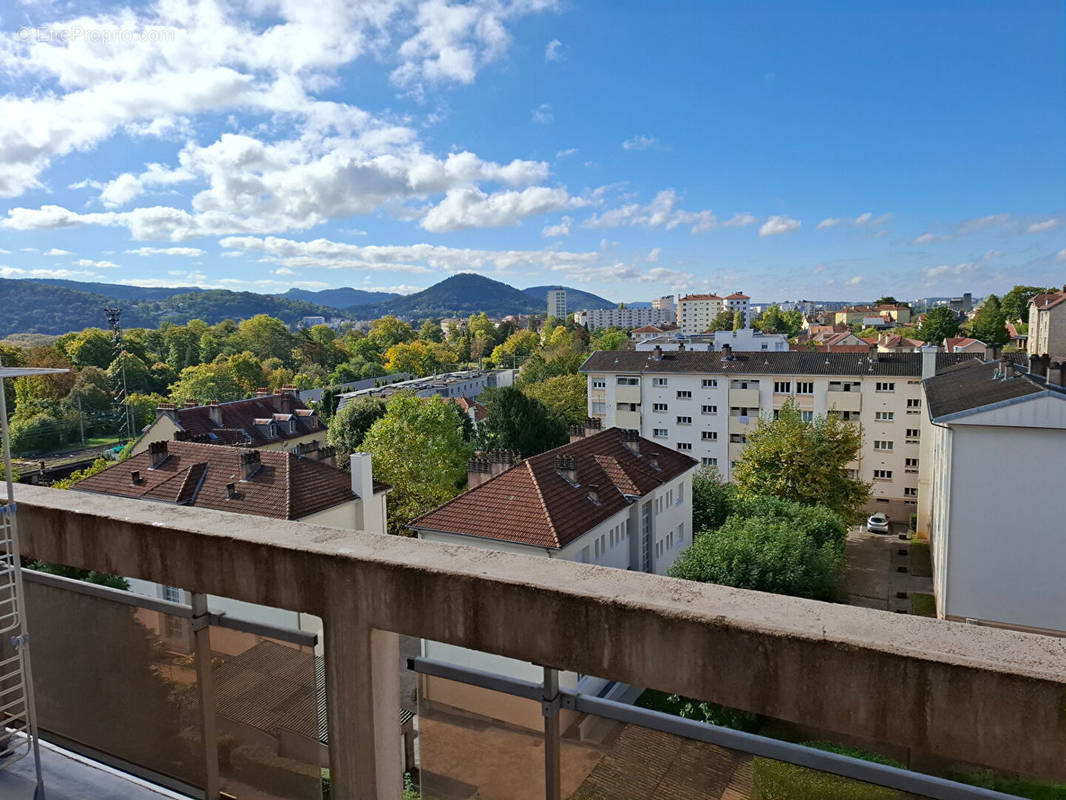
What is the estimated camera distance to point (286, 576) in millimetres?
2520

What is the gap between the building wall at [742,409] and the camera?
126 feet

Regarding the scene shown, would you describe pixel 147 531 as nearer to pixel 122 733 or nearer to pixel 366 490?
pixel 122 733

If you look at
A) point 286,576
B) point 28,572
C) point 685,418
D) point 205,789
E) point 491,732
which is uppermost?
point 286,576

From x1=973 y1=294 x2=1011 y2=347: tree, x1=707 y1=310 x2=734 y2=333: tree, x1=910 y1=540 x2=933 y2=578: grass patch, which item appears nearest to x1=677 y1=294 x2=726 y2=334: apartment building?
x1=707 y1=310 x2=734 y2=333: tree

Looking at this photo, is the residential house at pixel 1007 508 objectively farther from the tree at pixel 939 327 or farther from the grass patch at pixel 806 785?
the tree at pixel 939 327

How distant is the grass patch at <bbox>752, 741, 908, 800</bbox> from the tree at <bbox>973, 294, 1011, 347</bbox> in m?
87.4

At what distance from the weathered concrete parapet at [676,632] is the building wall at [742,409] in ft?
120

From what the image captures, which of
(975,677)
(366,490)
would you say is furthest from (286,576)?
(366,490)

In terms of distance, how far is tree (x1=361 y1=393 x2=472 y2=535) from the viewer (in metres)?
32.8

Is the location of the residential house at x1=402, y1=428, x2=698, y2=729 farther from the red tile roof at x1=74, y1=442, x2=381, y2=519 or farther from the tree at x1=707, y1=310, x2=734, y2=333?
the tree at x1=707, y1=310, x2=734, y2=333

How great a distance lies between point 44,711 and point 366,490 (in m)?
19.7

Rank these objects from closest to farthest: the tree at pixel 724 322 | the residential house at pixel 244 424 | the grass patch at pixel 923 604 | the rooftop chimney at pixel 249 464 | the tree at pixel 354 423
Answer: the rooftop chimney at pixel 249 464 < the grass patch at pixel 923 604 < the residential house at pixel 244 424 < the tree at pixel 354 423 < the tree at pixel 724 322

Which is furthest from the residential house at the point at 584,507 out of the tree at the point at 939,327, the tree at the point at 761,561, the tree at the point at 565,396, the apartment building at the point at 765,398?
the tree at the point at 939,327

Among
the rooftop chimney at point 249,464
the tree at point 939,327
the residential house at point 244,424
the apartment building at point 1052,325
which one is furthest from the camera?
the tree at point 939,327
